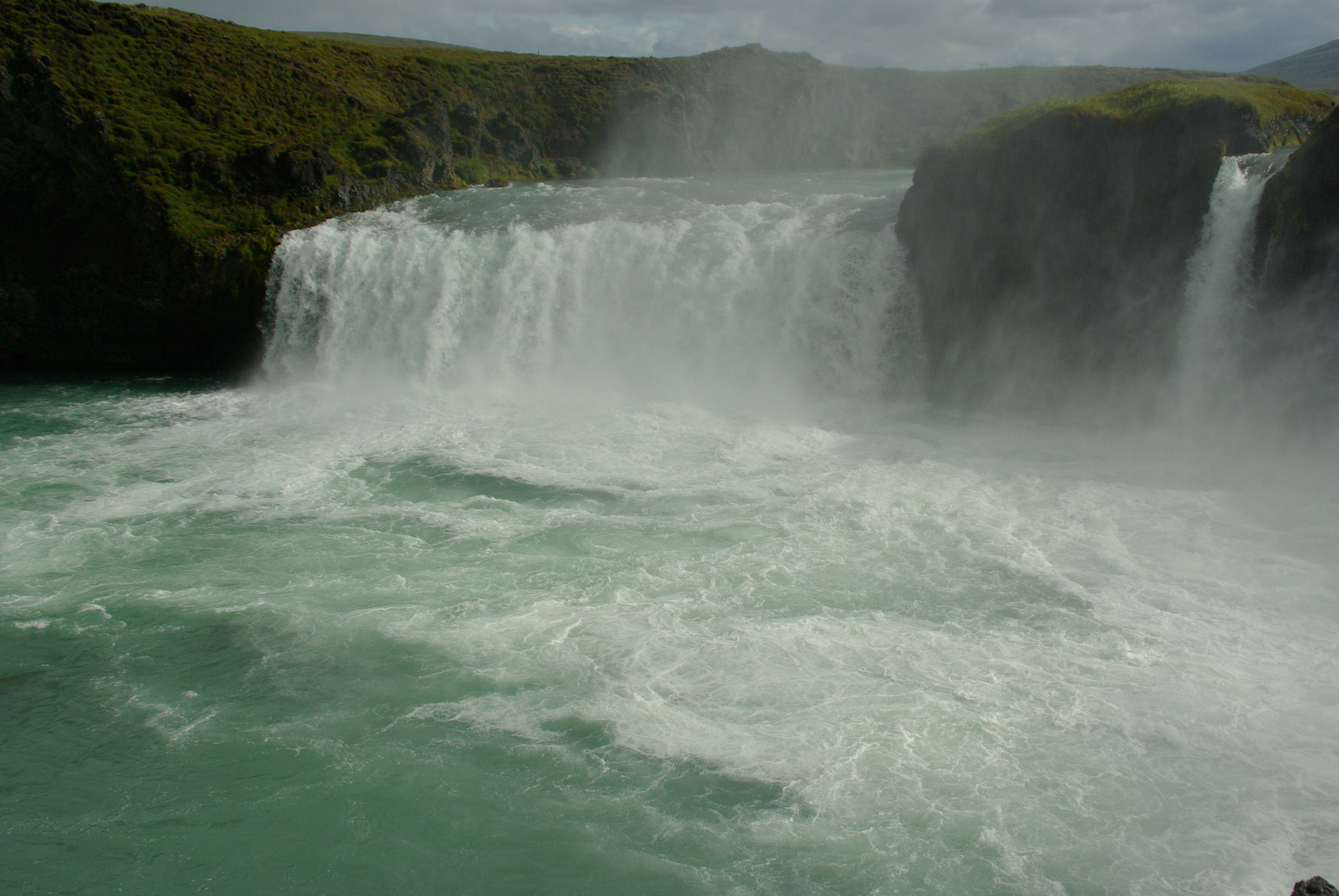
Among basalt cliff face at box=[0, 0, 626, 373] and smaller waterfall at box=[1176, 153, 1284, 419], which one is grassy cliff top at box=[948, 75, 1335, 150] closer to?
smaller waterfall at box=[1176, 153, 1284, 419]

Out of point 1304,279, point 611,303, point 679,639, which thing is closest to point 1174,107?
point 1304,279

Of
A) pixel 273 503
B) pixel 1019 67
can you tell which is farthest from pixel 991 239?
pixel 1019 67

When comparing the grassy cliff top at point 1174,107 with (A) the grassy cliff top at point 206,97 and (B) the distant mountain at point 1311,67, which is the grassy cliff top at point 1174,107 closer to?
(A) the grassy cliff top at point 206,97

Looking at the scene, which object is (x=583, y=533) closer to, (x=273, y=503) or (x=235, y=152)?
(x=273, y=503)

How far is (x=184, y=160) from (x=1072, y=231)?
78.8ft

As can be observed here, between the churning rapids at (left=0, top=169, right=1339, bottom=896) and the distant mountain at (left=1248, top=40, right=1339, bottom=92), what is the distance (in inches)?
3677

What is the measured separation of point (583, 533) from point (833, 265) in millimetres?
11287

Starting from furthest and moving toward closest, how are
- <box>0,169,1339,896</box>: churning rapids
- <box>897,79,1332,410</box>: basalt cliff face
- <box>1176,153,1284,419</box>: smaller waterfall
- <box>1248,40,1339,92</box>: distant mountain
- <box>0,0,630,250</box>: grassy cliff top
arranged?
<box>1248,40,1339,92</box>: distant mountain
<box>0,0,630,250</box>: grassy cliff top
<box>897,79,1332,410</box>: basalt cliff face
<box>1176,153,1284,419</box>: smaller waterfall
<box>0,169,1339,896</box>: churning rapids

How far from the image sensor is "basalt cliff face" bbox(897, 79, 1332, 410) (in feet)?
56.2

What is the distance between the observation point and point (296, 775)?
25.6ft

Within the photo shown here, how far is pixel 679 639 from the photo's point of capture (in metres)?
9.76

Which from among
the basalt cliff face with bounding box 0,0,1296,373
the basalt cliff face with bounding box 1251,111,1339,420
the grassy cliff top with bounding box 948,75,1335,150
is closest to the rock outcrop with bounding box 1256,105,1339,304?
the basalt cliff face with bounding box 1251,111,1339,420

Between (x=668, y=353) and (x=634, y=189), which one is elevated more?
(x=634, y=189)

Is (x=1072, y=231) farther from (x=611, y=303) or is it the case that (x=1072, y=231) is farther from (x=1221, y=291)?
(x=611, y=303)
